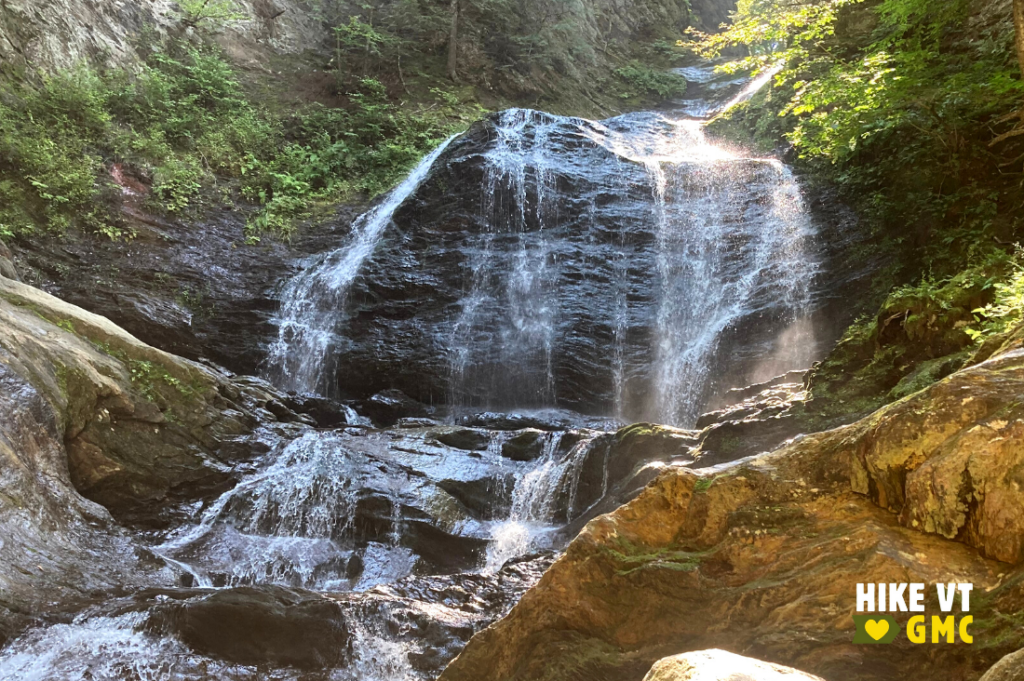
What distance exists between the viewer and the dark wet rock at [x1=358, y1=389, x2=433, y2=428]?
13.9 meters

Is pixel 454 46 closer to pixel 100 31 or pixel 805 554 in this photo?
pixel 100 31

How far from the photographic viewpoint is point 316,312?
607 inches

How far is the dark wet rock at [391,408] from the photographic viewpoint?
548 inches

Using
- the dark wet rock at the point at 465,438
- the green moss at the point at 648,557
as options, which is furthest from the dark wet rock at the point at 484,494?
the green moss at the point at 648,557

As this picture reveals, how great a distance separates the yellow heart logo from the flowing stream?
170 inches

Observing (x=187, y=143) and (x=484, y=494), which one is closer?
(x=484, y=494)

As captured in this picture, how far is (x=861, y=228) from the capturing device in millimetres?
13133

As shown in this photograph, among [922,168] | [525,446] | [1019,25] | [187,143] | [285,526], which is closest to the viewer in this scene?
[1019,25]

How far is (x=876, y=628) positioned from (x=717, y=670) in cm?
118

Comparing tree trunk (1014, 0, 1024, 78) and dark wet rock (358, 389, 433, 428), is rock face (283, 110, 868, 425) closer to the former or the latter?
dark wet rock (358, 389, 433, 428)

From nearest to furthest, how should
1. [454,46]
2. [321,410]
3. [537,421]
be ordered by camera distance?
[321,410] < [537,421] < [454,46]

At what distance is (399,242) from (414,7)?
13074 mm

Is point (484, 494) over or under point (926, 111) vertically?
under

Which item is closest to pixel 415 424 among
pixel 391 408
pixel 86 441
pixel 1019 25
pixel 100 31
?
pixel 391 408
